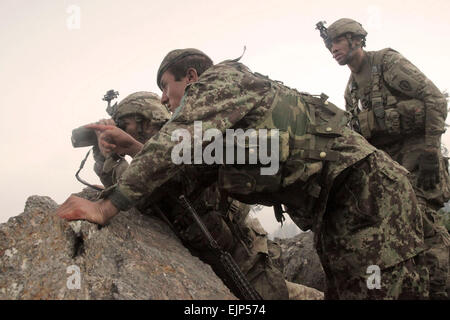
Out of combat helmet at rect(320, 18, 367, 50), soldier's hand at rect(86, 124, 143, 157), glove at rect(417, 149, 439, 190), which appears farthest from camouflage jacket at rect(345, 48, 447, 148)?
soldier's hand at rect(86, 124, 143, 157)

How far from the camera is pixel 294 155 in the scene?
2795 mm

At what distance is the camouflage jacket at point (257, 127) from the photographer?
237cm

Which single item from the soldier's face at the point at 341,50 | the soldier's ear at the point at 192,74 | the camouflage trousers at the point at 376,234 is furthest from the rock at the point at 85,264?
the soldier's face at the point at 341,50

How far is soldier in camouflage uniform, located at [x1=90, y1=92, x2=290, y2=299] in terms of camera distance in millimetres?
3357

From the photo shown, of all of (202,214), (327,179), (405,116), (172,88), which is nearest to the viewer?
(327,179)

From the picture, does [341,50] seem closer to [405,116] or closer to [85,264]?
[405,116]

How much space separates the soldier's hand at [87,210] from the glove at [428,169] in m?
4.22

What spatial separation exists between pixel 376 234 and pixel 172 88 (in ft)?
7.04

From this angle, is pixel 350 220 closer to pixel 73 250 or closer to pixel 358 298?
pixel 358 298

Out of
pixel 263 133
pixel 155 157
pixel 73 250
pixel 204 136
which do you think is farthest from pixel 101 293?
pixel 263 133

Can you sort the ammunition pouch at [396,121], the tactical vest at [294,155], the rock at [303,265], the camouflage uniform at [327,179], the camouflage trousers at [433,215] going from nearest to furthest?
the camouflage uniform at [327,179]
the tactical vest at [294,155]
the camouflage trousers at [433,215]
the ammunition pouch at [396,121]
the rock at [303,265]

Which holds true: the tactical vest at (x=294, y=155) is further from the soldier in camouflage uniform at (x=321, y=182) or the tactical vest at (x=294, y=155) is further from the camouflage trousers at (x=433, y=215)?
the camouflage trousers at (x=433, y=215)

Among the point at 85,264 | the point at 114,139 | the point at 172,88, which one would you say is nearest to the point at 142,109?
the point at 114,139

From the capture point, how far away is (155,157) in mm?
2352
